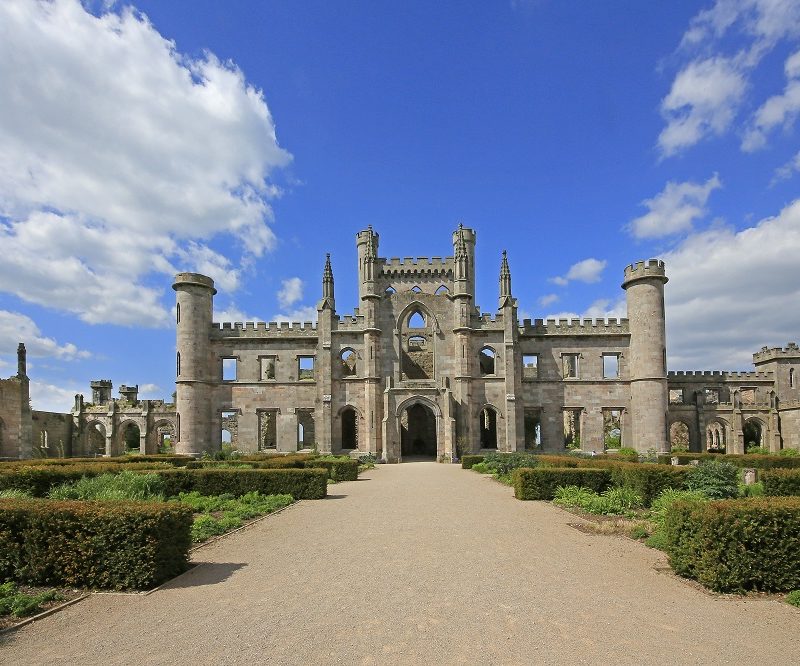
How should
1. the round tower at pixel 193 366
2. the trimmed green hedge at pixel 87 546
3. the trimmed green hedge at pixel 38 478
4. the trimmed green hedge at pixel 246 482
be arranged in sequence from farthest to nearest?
the round tower at pixel 193 366 < the trimmed green hedge at pixel 246 482 < the trimmed green hedge at pixel 38 478 < the trimmed green hedge at pixel 87 546

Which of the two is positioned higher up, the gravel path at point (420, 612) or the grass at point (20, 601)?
the grass at point (20, 601)

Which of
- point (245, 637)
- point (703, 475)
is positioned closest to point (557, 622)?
point (245, 637)

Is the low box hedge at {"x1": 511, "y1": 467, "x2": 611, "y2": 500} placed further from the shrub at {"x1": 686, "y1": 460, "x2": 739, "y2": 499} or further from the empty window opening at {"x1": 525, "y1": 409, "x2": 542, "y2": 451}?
the empty window opening at {"x1": 525, "y1": 409, "x2": 542, "y2": 451}

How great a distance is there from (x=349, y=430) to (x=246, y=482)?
26.6 meters

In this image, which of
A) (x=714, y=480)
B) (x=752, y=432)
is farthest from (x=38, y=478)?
(x=752, y=432)

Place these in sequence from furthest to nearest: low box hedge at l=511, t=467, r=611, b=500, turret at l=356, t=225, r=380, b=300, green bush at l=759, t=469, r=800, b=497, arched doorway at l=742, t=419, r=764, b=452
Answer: arched doorway at l=742, t=419, r=764, b=452 < turret at l=356, t=225, r=380, b=300 < low box hedge at l=511, t=467, r=611, b=500 < green bush at l=759, t=469, r=800, b=497

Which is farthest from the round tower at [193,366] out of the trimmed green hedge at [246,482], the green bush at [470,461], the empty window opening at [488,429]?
the trimmed green hedge at [246,482]

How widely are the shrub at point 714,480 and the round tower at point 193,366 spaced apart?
1239 inches

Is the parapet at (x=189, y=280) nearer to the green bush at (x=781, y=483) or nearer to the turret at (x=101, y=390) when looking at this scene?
the turret at (x=101, y=390)

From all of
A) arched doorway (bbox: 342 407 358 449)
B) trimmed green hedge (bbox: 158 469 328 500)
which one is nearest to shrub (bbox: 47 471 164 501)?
trimmed green hedge (bbox: 158 469 328 500)

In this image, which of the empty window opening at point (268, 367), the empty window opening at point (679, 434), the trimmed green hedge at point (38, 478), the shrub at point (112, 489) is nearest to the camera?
the shrub at point (112, 489)

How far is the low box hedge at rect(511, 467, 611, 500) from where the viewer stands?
17.1 meters

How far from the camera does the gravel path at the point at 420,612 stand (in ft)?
18.8

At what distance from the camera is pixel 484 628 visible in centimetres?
635
